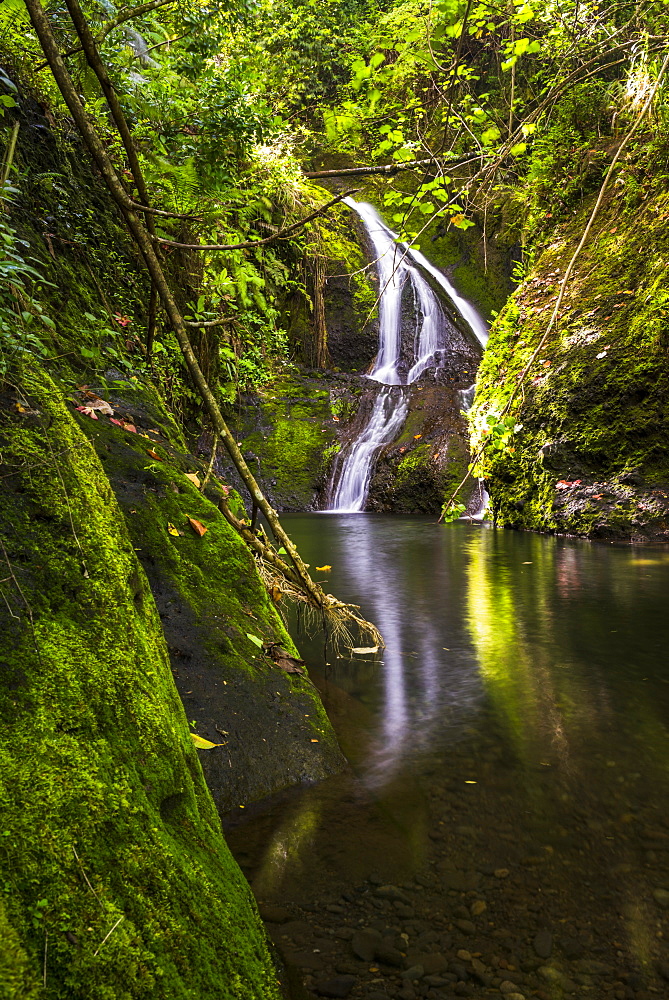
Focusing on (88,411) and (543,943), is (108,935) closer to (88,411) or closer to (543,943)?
(543,943)

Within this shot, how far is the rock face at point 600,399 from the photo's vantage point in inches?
342

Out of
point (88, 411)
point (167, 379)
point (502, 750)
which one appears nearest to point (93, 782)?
point (502, 750)

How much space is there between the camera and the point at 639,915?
192cm

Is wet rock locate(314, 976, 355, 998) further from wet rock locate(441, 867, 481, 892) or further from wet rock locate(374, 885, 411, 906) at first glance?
wet rock locate(441, 867, 481, 892)

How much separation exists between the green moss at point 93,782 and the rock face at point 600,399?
718 centimetres

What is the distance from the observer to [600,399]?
918 centimetres

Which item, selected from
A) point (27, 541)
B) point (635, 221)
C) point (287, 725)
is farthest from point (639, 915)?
point (635, 221)

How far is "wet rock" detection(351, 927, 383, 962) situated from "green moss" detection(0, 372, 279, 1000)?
1.74 ft

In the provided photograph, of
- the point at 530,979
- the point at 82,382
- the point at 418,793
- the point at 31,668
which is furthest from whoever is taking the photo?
the point at 82,382

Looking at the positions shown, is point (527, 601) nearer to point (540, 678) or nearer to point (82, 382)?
point (540, 678)

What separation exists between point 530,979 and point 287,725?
4.29ft

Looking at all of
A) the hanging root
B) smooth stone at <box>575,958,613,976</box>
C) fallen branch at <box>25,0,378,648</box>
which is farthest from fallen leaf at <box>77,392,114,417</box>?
smooth stone at <box>575,958,613,976</box>

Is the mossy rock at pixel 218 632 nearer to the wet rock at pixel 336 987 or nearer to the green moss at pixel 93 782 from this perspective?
the wet rock at pixel 336 987

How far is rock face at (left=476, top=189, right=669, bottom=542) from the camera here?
28.5 ft
